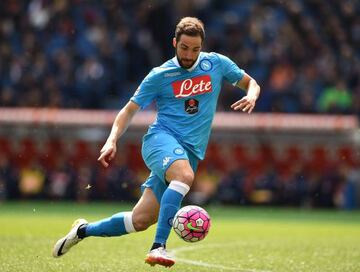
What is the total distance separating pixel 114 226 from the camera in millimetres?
8492

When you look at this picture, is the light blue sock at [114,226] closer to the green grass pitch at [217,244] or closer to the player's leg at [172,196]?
the green grass pitch at [217,244]

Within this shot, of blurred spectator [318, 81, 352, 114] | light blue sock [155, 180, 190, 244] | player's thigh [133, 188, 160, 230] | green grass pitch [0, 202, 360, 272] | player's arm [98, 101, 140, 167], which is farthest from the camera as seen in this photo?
blurred spectator [318, 81, 352, 114]

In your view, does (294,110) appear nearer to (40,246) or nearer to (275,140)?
(275,140)

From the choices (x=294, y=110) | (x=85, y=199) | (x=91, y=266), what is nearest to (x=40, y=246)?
(x=91, y=266)

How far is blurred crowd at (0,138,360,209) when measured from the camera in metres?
20.3

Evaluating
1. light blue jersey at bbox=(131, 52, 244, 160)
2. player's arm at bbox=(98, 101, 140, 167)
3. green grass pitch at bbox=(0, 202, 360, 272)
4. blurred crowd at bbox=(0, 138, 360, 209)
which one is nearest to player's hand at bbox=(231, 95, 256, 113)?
light blue jersey at bbox=(131, 52, 244, 160)

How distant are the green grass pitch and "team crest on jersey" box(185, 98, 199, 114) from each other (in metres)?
1.62

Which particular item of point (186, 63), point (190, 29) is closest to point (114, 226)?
point (186, 63)

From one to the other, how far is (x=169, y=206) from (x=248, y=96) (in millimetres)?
1279

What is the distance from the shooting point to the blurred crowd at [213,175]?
20.3 metres

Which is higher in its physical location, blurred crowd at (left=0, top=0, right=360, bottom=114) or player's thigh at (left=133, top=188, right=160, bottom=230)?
blurred crowd at (left=0, top=0, right=360, bottom=114)

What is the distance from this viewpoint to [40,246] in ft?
36.1

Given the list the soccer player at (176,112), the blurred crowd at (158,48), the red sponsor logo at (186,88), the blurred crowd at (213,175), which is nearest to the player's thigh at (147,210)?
the soccer player at (176,112)

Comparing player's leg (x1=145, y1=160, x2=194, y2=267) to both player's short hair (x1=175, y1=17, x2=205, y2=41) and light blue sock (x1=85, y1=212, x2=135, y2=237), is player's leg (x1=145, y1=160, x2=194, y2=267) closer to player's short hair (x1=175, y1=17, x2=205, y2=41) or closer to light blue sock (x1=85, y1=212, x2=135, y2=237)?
light blue sock (x1=85, y1=212, x2=135, y2=237)
